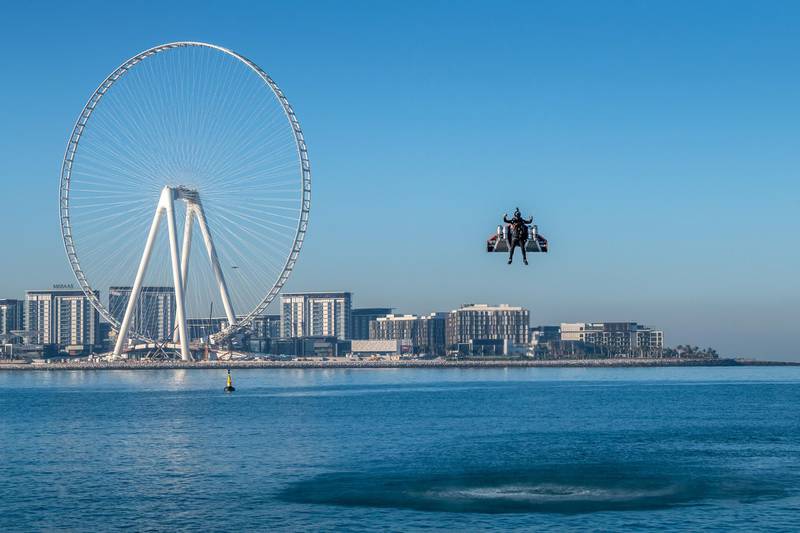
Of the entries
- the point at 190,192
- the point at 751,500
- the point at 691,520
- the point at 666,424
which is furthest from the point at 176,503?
the point at 190,192

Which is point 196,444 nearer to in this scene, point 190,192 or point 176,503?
point 176,503

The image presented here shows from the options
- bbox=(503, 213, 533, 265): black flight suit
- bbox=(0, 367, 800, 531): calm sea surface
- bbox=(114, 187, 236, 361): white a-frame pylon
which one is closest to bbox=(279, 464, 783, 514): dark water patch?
bbox=(0, 367, 800, 531): calm sea surface

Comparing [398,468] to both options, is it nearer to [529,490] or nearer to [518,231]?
[529,490]

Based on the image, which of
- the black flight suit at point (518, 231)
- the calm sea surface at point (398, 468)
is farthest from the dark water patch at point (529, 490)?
the black flight suit at point (518, 231)

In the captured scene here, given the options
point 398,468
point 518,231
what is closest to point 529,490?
point 398,468

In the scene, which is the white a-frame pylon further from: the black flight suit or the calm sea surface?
the black flight suit
